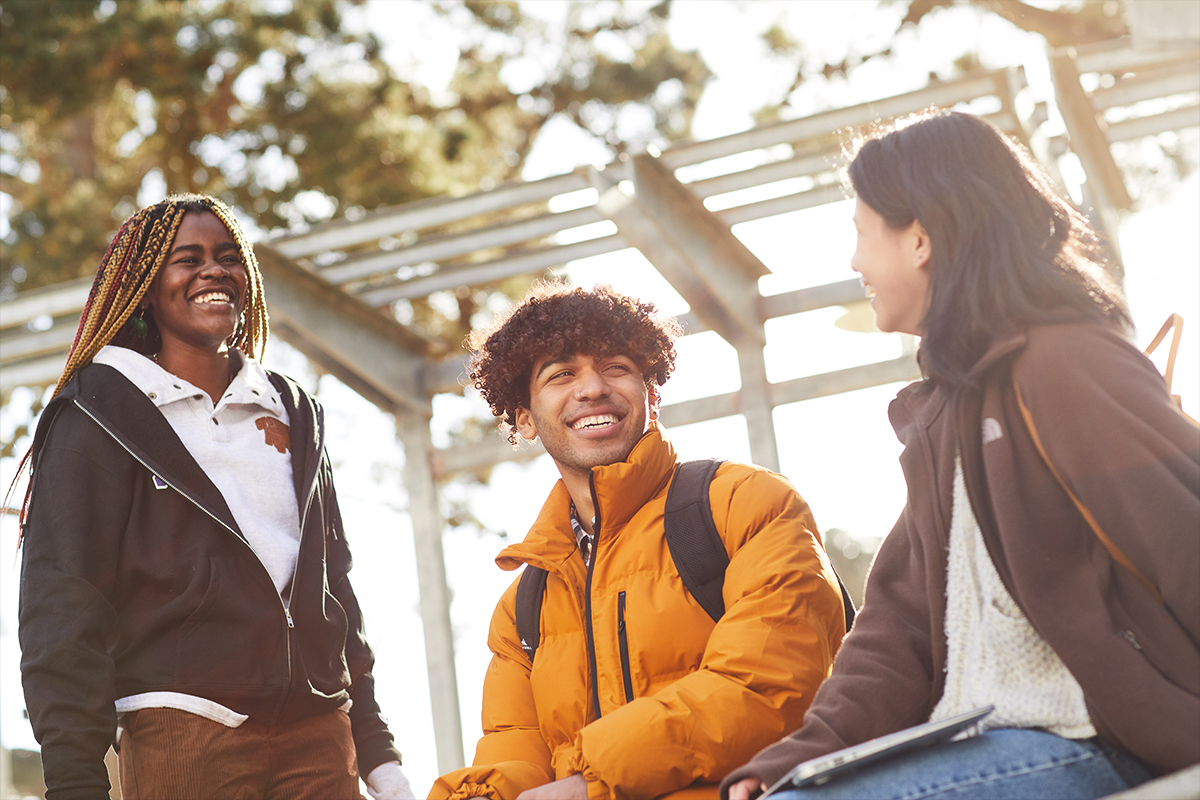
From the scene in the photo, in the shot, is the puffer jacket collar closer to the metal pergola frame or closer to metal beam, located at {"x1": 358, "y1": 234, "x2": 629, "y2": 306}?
the metal pergola frame

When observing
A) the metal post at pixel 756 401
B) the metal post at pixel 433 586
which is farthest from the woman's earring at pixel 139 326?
the metal post at pixel 433 586

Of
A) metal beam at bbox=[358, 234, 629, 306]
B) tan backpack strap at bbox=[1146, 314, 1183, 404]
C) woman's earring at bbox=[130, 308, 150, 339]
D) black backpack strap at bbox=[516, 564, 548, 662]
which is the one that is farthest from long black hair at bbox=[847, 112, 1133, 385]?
metal beam at bbox=[358, 234, 629, 306]

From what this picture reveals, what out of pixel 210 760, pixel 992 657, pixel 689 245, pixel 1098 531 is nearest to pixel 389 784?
pixel 210 760

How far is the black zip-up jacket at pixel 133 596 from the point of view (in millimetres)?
2832

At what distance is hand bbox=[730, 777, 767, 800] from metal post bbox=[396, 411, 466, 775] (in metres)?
4.69

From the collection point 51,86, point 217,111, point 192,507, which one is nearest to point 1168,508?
point 192,507

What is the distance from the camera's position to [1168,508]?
1881 millimetres

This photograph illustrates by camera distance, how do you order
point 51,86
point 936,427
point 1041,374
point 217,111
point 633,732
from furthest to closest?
point 217,111
point 51,86
point 633,732
point 936,427
point 1041,374

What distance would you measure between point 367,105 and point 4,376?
6772 millimetres

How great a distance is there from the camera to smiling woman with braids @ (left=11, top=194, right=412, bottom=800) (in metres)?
2.91

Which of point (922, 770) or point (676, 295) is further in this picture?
point (676, 295)

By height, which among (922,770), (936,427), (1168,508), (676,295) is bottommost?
(922,770)

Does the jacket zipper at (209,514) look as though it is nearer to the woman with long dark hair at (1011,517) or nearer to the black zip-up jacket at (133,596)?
the black zip-up jacket at (133,596)

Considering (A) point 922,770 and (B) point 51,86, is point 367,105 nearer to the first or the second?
(B) point 51,86
